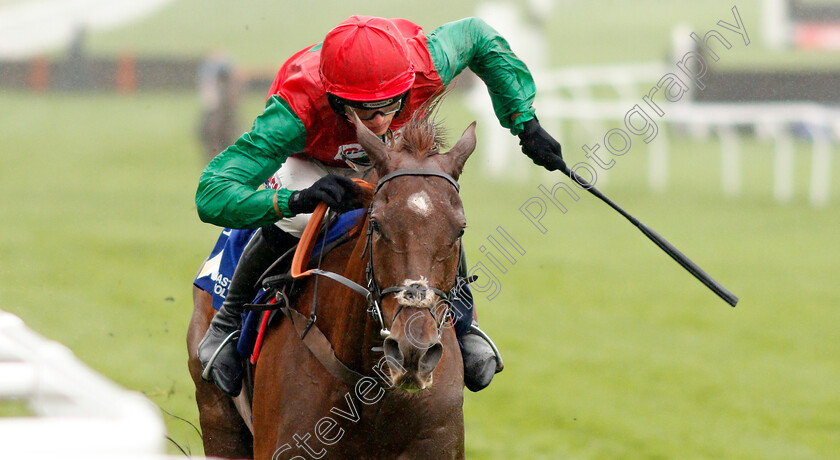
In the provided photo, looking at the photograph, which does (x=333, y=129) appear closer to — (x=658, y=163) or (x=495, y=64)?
(x=495, y=64)

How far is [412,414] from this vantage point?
10.1ft

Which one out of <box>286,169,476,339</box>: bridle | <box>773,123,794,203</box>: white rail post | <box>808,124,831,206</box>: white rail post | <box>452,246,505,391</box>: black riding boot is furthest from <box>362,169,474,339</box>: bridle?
<box>773,123,794,203</box>: white rail post

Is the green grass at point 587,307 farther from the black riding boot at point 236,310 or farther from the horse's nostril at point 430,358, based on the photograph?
the horse's nostril at point 430,358

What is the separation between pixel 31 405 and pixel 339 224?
5.60 feet

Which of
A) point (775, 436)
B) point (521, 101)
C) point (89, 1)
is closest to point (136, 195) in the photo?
point (775, 436)

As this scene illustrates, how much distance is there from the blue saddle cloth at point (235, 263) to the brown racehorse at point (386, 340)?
7 cm

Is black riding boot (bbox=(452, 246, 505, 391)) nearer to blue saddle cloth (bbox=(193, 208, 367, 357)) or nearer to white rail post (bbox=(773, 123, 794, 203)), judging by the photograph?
blue saddle cloth (bbox=(193, 208, 367, 357))

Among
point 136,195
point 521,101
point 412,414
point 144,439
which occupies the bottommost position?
point 136,195

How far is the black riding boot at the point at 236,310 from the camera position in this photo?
357 cm

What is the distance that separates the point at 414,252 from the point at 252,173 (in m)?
0.76

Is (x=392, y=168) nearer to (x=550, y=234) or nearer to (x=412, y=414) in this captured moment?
(x=412, y=414)

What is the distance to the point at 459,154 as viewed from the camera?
295 cm

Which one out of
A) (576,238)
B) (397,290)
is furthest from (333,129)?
(576,238)

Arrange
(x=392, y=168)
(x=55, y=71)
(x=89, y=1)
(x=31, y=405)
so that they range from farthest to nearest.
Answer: (x=89, y=1) → (x=55, y=71) → (x=392, y=168) → (x=31, y=405)
